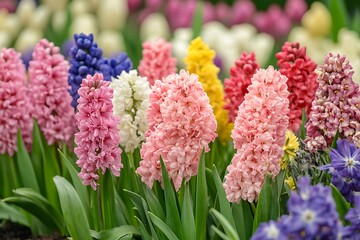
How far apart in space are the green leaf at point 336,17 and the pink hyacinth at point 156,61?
2.67 metres

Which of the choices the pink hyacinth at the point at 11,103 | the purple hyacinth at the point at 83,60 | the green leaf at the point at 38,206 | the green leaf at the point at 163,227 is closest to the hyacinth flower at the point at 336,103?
the green leaf at the point at 163,227

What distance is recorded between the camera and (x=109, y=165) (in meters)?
3.54

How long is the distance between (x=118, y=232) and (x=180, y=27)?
510 cm

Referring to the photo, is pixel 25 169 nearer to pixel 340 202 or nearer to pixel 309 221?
pixel 340 202

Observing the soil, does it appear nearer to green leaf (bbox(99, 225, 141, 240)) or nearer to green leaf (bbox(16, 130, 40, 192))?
green leaf (bbox(16, 130, 40, 192))

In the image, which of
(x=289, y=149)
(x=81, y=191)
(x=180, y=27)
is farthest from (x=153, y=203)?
(x=180, y=27)

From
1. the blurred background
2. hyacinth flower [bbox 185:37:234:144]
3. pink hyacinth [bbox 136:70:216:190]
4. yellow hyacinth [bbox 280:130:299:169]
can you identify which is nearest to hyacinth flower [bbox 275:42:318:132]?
hyacinth flower [bbox 185:37:234:144]

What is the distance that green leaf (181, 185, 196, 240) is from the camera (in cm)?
336

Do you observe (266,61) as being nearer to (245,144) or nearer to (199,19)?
(199,19)

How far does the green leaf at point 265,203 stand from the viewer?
318 cm

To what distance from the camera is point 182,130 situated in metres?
3.35

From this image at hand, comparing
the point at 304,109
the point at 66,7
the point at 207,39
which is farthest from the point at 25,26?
the point at 304,109

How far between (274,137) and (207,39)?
14.1ft

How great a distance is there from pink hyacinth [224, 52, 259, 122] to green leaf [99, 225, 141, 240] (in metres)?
0.93
